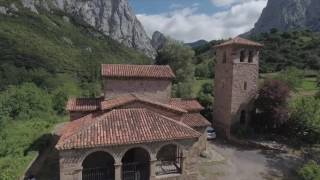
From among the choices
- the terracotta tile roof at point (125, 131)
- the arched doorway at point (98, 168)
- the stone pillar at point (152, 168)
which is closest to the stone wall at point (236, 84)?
the terracotta tile roof at point (125, 131)

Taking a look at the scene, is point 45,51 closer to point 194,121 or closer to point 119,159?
point 194,121

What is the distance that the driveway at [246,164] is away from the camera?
19.5 metres

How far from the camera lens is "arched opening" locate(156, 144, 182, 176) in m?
17.2

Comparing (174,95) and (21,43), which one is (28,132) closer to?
(174,95)

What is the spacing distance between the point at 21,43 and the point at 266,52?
209 feet

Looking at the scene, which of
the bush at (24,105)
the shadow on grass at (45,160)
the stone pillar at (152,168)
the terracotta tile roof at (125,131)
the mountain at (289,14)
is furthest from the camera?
the mountain at (289,14)

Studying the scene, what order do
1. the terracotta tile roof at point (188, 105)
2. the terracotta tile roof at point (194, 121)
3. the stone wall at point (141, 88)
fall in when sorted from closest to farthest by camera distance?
the stone wall at point (141, 88) < the terracotta tile roof at point (194, 121) < the terracotta tile roof at point (188, 105)

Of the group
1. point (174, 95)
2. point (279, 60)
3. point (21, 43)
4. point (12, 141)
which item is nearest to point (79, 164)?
point (12, 141)

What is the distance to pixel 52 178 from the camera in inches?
696

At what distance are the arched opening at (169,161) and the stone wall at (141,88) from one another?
3839mm

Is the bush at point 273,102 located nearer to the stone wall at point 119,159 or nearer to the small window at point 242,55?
the small window at point 242,55

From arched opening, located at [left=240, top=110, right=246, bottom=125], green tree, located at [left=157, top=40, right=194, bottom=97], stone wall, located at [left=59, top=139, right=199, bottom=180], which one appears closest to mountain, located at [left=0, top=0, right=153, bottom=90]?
green tree, located at [left=157, top=40, right=194, bottom=97]

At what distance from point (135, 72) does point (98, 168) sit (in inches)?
304

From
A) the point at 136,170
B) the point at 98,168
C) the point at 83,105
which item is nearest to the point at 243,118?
the point at 136,170
